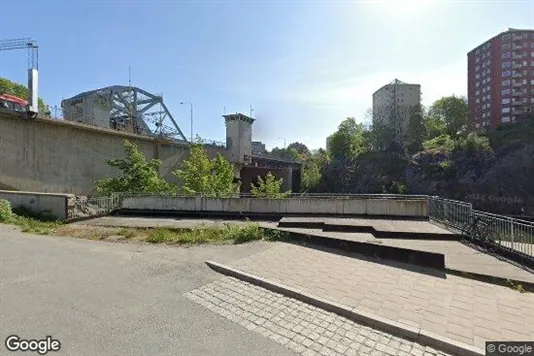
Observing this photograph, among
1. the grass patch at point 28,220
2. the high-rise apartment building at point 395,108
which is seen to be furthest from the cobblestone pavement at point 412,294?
the high-rise apartment building at point 395,108

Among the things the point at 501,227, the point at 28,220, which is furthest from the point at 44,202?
the point at 501,227

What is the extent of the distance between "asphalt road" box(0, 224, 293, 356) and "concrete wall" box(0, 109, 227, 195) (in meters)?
17.3

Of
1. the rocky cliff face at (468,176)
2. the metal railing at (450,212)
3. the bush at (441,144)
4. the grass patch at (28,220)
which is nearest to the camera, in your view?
the metal railing at (450,212)

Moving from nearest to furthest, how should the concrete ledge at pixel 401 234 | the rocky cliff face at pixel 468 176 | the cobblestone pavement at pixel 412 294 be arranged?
the cobblestone pavement at pixel 412 294 < the concrete ledge at pixel 401 234 < the rocky cliff face at pixel 468 176

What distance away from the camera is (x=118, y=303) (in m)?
5.09

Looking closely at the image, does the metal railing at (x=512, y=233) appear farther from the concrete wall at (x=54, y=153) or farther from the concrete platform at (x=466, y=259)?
the concrete wall at (x=54, y=153)

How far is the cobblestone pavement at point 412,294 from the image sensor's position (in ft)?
Answer: 14.1

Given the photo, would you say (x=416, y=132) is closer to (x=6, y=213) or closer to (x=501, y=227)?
(x=501, y=227)

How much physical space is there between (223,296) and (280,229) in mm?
4518

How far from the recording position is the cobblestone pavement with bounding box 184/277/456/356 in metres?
3.80

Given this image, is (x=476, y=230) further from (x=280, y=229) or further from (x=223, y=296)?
(x=223, y=296)

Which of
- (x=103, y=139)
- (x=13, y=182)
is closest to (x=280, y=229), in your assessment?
(x=13, y=182)

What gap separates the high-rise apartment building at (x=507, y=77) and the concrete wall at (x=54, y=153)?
86219 mm

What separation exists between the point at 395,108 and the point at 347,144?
58.6ft
